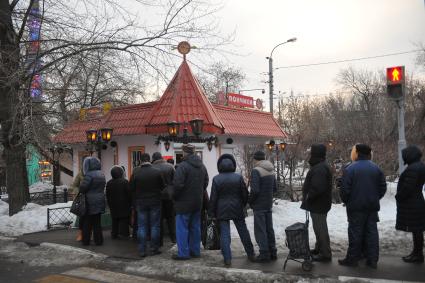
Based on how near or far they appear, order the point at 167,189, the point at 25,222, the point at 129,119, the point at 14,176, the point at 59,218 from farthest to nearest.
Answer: the point at 129,119, the point at 14,176, the point at 59,218, the point at 25,222, the point at 167,189

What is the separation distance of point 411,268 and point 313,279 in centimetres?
163

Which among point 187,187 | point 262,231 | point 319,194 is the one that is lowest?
point 262,231

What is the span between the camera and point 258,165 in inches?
281

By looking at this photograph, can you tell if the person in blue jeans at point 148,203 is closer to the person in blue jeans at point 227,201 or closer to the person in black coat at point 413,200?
the person in blue jeans at point 227,201

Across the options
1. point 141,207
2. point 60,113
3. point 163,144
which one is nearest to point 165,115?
point 163,144

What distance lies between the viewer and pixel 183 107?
1562 cm

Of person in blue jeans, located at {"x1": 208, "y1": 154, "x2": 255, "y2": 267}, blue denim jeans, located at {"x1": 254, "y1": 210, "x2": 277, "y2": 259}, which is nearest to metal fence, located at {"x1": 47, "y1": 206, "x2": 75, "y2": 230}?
person in blue jeans, located at {"x1": 208, "y1": 154, "x2": 255, "y2": 267}

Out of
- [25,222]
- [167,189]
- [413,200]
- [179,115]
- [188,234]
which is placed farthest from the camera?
[179,115]

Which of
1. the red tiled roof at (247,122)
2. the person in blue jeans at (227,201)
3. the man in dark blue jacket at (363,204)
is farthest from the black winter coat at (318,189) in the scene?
the red tiled roof at (247,122)

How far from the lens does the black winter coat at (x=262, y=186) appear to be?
6953mm

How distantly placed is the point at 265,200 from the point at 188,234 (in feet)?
5.13

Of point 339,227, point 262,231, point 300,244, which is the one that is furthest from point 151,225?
point 339,227

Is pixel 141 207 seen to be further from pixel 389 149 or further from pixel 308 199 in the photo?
pixel 389 149

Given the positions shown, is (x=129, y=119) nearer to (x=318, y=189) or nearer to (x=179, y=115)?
(x=179, y=115)
